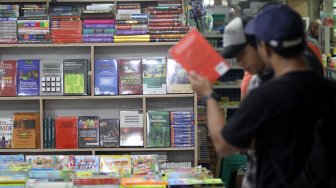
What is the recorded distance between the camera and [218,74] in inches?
88.6

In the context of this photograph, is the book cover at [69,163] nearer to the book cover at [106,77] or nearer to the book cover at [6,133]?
the book cover at [106,77]

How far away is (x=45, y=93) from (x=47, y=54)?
0.45 meters

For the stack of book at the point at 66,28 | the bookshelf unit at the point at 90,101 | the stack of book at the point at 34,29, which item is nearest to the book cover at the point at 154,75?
the bookshelf unit at the point at 90,101

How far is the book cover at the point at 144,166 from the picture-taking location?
3884 millimetres

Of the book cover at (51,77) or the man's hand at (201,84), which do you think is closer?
the man's hand at (201,84)

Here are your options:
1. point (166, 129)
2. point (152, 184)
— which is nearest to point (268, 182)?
point (152, 184)

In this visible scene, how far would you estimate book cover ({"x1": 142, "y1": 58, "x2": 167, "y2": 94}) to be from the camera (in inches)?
206

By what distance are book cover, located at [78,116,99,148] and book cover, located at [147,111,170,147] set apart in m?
0.50

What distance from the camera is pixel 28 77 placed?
5.30 meters

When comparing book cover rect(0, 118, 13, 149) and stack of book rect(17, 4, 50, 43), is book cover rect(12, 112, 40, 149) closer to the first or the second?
book cover rect(0, 118, 13, 149)

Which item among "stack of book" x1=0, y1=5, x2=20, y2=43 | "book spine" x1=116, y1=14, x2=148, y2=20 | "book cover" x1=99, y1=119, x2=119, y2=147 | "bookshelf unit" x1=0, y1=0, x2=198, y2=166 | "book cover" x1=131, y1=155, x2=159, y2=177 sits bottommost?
"book cover" x1=131, y1=155, x2=159, y2=177

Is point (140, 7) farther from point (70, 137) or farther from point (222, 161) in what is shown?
point (222, 161)

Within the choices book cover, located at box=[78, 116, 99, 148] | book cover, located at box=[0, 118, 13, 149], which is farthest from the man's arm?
book cover, located at box=[0, 118, 13, 149]

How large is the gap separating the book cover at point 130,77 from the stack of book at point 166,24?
31 cm
